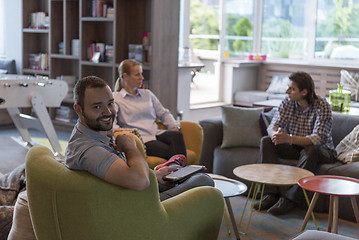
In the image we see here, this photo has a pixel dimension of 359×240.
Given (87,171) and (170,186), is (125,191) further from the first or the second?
(170,186)

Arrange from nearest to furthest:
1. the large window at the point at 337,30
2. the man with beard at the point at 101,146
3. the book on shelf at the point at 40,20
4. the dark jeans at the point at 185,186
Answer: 1. the man with beard at the point at 101,146
2. the dark jeans at the point at 185,186
3. the book on shelf at the point at 40,20
4. the large window at the point at 337,30

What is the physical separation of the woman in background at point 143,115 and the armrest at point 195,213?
1591 millimetres

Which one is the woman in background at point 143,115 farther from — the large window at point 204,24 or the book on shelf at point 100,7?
the large window at point 204,24

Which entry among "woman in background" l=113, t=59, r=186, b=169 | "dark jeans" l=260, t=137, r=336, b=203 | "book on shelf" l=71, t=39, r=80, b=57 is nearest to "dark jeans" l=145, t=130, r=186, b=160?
"woman in background" l=113, t=59, r=186, b=169

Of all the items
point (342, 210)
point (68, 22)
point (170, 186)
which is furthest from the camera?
point (68, 22)

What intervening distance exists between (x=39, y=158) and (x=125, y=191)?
0.39 meters

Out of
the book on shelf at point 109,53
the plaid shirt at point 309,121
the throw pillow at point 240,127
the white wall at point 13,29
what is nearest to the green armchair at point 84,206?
the plaid shirt at point 309,121

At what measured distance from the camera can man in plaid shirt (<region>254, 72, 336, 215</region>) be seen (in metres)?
4.09

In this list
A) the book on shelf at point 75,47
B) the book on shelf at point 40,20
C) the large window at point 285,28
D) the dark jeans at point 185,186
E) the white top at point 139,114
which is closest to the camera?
the dark jeans at point 185,186

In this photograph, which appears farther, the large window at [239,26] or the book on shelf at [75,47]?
the large window at [239,26]

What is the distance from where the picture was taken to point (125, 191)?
87.0 inches

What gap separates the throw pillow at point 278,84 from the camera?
27.2 ft

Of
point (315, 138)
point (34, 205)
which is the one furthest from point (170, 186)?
point (315, 138)

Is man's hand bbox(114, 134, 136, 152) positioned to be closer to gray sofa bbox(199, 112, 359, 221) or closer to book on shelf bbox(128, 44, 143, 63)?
gray sofa bbox(199, 112, 359, 221)
